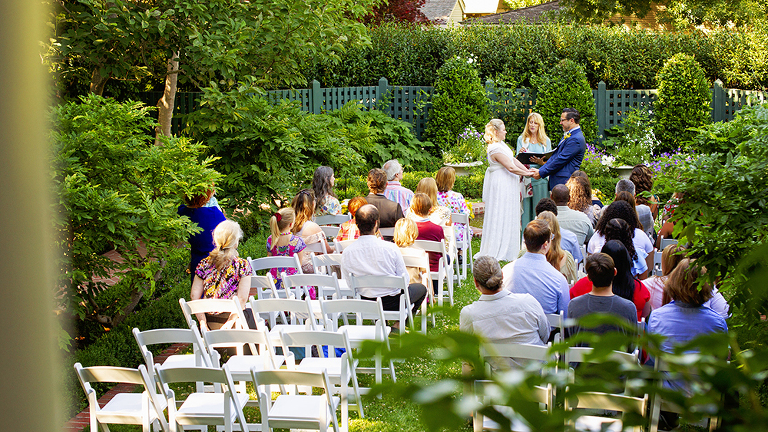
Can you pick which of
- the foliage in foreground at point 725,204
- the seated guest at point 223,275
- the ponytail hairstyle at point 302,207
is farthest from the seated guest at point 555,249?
the seated guest at point 223,275

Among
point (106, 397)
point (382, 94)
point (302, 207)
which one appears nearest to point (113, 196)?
point (106, 397)

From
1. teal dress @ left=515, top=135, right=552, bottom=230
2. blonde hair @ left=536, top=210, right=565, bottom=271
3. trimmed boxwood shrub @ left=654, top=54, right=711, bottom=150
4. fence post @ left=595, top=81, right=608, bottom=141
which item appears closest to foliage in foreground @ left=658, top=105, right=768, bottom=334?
A: blonde hair @ left=536, top=210, right=565, bottom=271

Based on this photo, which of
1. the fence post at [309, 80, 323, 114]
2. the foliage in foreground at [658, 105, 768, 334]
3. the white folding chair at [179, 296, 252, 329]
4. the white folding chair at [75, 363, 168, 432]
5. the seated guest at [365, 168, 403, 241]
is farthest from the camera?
the fence post at [309, 80, 323, 114]

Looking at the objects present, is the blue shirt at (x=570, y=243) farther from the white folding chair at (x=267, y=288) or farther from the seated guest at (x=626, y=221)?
the white folding chair at (x=267, y=288)

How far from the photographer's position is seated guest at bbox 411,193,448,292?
24.0 ft

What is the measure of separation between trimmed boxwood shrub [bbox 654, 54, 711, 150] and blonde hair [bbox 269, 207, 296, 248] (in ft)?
41.4

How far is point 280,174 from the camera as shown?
9.86 m

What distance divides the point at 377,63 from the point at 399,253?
40.3ft

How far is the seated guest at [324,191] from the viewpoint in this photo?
8047mm

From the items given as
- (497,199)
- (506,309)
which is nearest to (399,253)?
(506,309)

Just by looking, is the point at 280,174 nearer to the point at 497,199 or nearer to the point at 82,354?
the point at 497,199

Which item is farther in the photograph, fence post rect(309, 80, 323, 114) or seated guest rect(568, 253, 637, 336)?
fence post rect(309, 80, 323, 114)

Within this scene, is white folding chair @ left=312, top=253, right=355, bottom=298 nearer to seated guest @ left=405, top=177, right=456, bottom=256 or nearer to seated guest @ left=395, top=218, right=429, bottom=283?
seated guest @ left=395, top=218, right=429, bottom=283

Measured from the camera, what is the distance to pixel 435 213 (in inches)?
307
